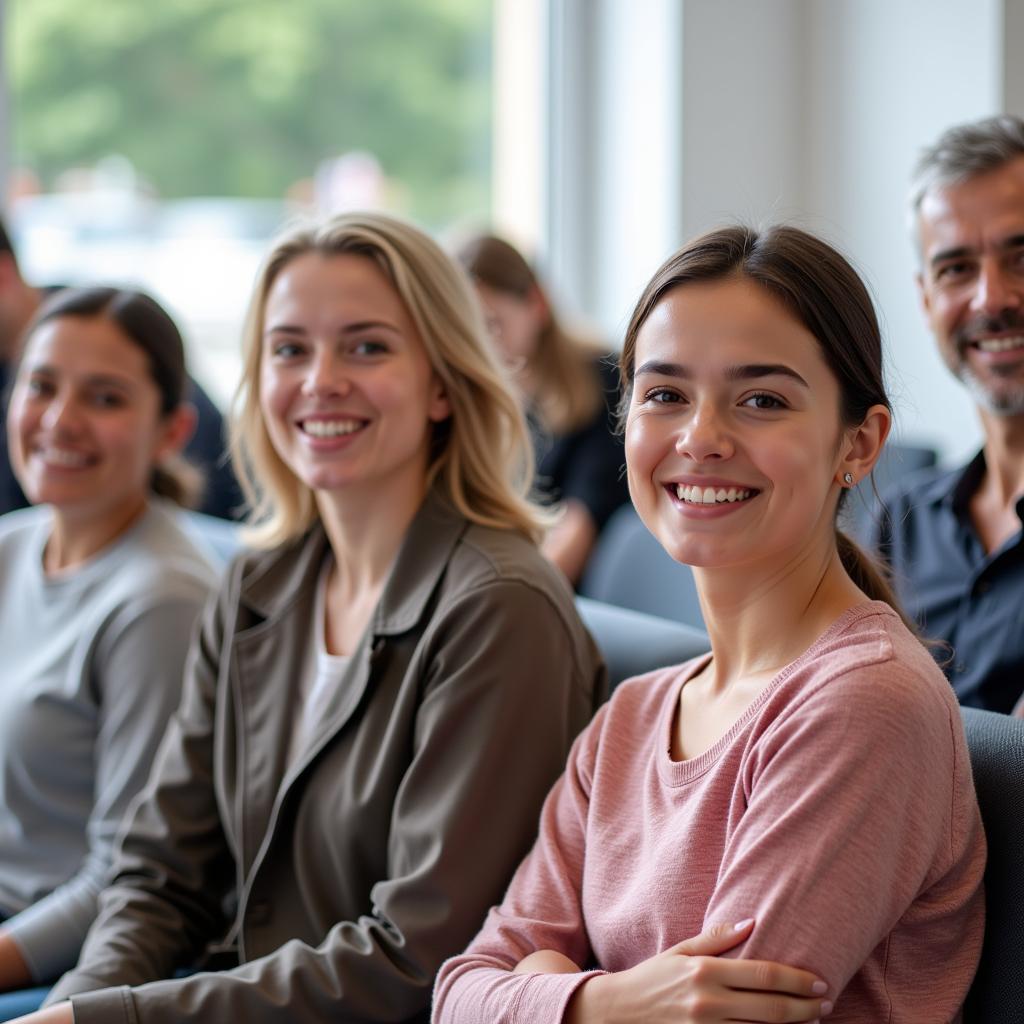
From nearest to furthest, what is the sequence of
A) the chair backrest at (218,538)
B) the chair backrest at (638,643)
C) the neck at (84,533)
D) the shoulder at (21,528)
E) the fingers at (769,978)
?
1. the fingers at (769,978)
2. the chair backrest at (638,643)
3. the neck at (84,533)
4. the shoulder at (21,528)
5. the chair backrest at (218,538)

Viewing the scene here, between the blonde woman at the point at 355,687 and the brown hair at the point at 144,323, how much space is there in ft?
1.08

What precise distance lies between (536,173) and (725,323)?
3459 millimetres

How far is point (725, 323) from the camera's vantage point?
A: 1.22 metres

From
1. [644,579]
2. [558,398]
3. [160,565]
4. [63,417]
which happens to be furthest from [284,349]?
[558,398]

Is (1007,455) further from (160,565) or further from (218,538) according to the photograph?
(218,538)

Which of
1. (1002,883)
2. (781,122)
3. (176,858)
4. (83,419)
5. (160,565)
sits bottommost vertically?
(176,858)

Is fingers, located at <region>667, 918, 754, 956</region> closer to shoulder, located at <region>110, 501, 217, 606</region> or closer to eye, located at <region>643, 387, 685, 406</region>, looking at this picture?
eye, located at <region>643, 387, 685, 406</region>

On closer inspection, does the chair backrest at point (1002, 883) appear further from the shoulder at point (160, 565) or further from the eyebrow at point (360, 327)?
the shoulder at point (160, 565)

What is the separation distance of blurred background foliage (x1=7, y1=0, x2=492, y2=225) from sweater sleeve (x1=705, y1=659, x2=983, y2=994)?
3.57 metres

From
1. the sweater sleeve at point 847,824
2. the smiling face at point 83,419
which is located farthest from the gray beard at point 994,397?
the smiling face at point 83,419

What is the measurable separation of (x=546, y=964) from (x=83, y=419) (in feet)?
4.34

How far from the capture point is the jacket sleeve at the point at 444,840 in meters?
1.46

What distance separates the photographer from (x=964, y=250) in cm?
203

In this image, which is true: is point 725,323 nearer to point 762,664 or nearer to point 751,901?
point 762,664
